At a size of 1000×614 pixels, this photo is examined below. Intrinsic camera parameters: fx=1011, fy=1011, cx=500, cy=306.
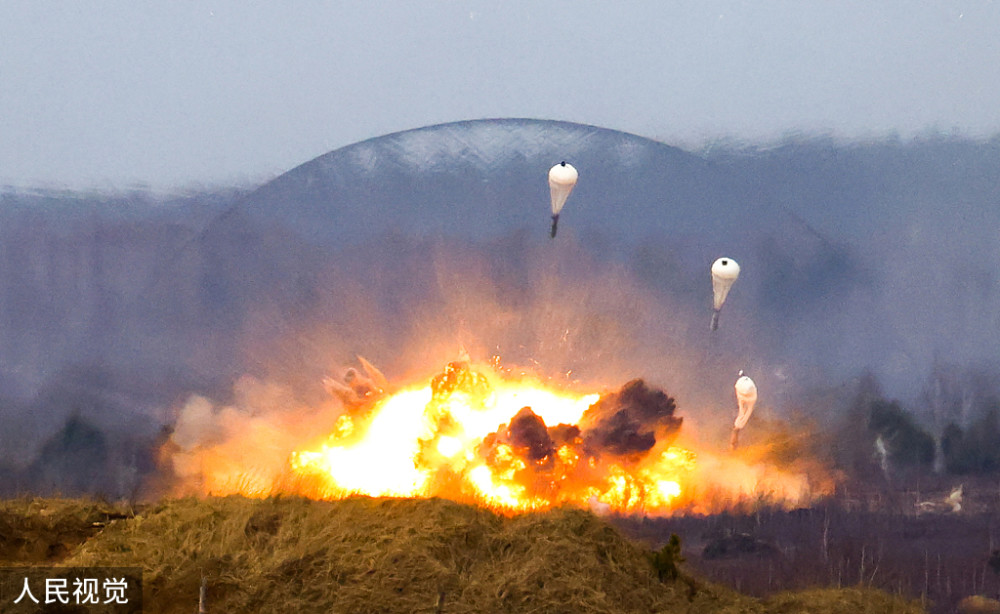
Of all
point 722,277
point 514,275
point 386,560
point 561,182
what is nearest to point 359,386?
point 514,275

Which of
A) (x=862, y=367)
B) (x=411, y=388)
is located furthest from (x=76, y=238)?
(x=862, y=367)

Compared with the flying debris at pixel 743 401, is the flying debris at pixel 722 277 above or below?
above

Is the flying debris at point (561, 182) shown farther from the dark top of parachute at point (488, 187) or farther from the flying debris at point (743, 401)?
the flying debris at point (743, 401)

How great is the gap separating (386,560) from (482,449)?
10.9 ft

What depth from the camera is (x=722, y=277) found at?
8.75 m

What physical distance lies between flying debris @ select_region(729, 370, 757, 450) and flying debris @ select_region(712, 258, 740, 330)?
70 cm

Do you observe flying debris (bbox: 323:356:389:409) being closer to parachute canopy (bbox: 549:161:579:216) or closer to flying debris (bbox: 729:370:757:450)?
parachute canopy (bbox: 549:161:579:216)

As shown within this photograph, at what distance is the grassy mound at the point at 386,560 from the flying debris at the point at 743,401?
2790 millimetres

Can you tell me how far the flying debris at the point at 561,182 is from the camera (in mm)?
8680

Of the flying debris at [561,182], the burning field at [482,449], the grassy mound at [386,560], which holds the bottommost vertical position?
the grassy mound at [386,560]

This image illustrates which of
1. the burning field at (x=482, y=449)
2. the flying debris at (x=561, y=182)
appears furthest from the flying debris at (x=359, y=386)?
the flying debris at (x=561, y=182)

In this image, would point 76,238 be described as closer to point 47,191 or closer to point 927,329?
point 47,191

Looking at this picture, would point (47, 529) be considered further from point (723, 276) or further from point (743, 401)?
point (743, 401)

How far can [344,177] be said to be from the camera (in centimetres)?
992
